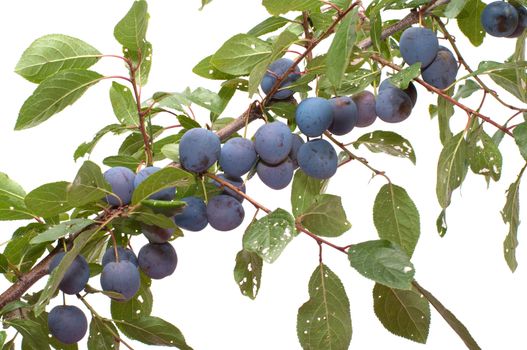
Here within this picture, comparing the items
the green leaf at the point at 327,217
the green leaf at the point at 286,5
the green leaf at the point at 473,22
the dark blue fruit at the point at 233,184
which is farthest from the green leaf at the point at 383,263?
the green leaf at the point at 473,22

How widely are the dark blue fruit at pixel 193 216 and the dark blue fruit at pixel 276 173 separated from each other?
0.22 feet

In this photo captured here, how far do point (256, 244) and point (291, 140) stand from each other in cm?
13

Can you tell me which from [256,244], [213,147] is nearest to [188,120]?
[213,147]

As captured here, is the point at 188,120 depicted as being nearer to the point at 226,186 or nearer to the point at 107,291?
the point at 226,186

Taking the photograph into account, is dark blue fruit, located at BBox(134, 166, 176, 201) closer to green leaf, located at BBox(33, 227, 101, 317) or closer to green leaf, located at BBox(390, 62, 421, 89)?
green leaf, located at BBox(33, 227, 101, 317)

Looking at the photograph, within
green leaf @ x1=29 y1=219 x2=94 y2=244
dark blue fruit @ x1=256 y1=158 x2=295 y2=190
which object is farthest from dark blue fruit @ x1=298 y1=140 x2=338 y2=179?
green leaf @ x1=29 y1=219 x2=94 y2=244

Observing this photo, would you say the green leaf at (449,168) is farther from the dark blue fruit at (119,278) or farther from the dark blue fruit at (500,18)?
the dark blue fruit at (119,278)

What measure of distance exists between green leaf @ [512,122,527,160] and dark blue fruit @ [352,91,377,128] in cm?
15

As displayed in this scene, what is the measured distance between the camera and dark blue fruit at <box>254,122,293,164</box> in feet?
2.62

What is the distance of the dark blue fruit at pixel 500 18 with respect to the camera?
911mm

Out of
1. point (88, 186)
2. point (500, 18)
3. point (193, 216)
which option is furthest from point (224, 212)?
point (500, 18)

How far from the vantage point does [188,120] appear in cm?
86

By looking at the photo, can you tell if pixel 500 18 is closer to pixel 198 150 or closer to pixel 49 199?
pixel 198 150

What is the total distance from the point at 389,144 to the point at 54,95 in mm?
378
